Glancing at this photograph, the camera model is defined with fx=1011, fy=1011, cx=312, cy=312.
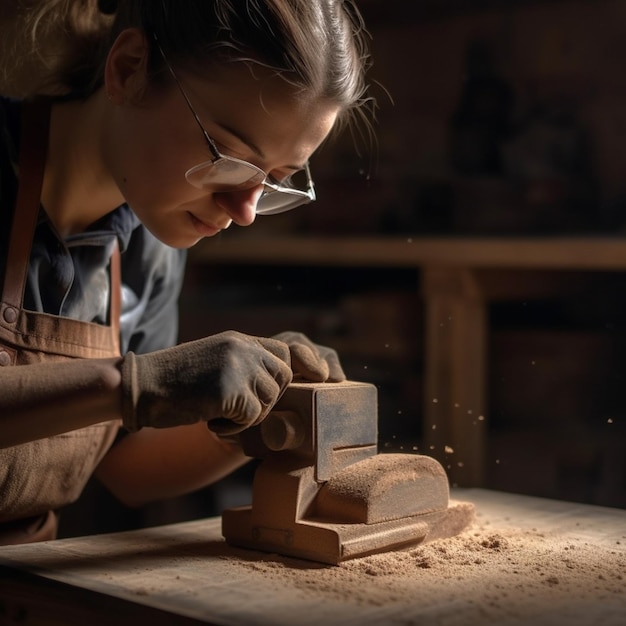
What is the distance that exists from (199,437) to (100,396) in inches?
20.0

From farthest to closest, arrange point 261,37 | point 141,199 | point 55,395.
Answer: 1. point 141,199
2. point 261,37
3. point 55,395

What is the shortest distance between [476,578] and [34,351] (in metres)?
0.71

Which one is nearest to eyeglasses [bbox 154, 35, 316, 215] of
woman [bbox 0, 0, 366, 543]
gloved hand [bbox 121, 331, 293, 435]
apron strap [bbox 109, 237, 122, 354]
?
woman [bbox 0, 0, 366, 543]

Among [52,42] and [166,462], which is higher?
[52,42]

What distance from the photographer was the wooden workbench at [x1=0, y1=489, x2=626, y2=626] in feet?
3.54

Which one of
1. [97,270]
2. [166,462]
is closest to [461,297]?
[166,462]

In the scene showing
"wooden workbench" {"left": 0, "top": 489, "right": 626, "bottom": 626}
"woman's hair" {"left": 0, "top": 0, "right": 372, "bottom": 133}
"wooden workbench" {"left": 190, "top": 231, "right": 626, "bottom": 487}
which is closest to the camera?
"wooden workbench" {"left": 0, "top": 489, "right": 626, "bottom": 626}

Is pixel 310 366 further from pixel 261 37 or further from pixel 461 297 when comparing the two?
pixel 461 297

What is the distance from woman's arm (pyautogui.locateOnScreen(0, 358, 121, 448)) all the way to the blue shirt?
32 centimetres

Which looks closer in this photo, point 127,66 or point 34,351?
point 127,66

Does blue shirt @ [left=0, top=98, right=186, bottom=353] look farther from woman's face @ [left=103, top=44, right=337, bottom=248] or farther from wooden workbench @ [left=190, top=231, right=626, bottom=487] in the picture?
wooden workbench @ [left=190, top=231, right=626, bottom=487]

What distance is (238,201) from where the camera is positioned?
1.40 metres

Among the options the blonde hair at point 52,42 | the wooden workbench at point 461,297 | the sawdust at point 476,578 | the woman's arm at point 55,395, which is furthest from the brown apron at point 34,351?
the wooden workbench at point 461,297

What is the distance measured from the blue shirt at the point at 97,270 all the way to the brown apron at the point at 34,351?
0.02 m
